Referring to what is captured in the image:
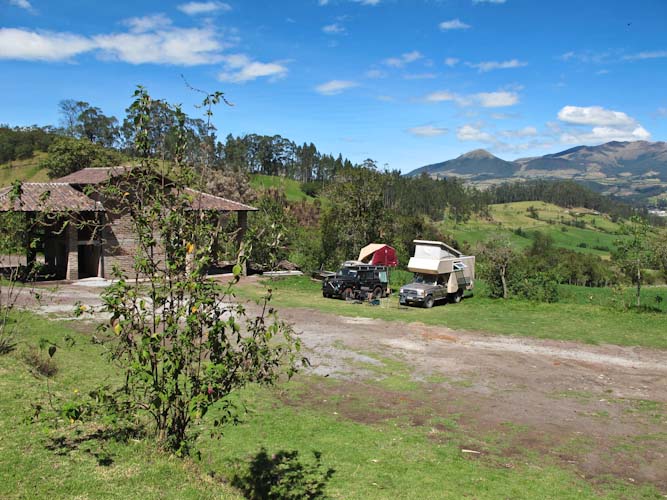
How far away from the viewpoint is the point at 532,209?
171000 mm

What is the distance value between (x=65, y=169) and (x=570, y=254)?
8164 centimetres

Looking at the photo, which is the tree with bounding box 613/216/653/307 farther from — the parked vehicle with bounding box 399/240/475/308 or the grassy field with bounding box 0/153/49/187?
the grassy field with bounding box 0/153/49/187

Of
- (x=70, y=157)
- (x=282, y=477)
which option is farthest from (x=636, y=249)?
(x=70, y=157)

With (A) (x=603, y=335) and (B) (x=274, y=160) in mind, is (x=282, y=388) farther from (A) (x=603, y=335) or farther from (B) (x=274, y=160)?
(B) (x=274, y=160)

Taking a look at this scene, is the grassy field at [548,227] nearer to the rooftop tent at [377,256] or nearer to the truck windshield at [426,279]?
the rooftop tent at [377,256]

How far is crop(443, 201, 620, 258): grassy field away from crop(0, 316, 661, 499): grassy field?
3627 inches

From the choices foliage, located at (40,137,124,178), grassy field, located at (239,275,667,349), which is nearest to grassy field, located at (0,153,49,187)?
foliage, located at (40,137,124,178)

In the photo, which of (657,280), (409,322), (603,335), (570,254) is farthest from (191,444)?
(570,254)

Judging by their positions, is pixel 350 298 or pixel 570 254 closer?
pixel 350 298

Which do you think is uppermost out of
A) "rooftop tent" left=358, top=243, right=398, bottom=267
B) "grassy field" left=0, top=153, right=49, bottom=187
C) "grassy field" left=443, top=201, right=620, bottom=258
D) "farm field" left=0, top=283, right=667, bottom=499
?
"grassy field" left=0, top=153, right=49, bottom=187

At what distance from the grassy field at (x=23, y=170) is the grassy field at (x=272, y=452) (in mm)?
82161

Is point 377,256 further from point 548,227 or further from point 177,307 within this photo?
point 548,227

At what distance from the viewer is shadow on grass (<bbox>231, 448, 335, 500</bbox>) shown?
25.9 feet

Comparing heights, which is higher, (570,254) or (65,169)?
(65,169)
